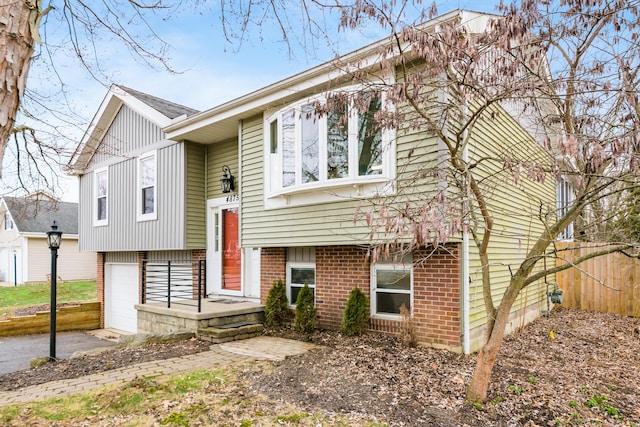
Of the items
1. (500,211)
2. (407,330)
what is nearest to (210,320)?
(407,330)

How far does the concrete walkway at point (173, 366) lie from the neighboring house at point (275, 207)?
1.44 meters

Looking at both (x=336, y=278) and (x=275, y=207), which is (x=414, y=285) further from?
(x=275, y=207)

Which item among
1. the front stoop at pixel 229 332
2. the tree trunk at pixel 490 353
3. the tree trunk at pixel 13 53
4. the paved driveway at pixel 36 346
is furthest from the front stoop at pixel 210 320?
the tree trunk at pixel 13 53

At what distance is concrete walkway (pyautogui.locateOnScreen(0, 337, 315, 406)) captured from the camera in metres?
5.24

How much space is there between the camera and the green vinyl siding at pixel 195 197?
35.8 feet

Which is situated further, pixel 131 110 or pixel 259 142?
pixel 131 110

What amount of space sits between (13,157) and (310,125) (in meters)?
5.52

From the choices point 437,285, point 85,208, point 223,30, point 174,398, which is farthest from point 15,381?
point 85,208

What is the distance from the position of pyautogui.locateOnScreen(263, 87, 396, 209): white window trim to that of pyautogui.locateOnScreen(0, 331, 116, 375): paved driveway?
613cm

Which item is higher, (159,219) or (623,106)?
(623,106)

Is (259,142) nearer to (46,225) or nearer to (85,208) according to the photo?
(85,208)

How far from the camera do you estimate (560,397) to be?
493 centimetres

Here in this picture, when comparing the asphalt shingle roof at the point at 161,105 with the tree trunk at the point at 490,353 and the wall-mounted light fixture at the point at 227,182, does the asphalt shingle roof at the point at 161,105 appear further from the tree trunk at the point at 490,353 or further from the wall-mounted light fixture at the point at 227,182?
the tree trunk at the point at 490,353

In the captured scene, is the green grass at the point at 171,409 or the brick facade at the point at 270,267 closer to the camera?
the green grass at the point at 171,409
